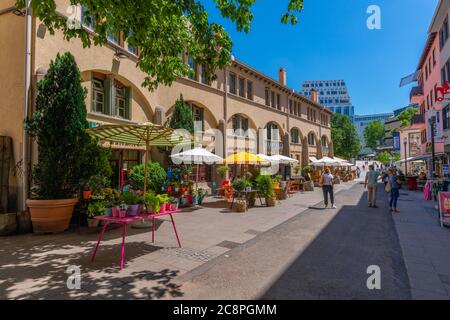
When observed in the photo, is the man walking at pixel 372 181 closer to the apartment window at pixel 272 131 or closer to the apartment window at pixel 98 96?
the apartment window at pixel 98 96

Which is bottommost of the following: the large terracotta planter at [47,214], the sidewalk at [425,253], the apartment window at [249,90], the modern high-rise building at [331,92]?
the sidewalk at [425,253]

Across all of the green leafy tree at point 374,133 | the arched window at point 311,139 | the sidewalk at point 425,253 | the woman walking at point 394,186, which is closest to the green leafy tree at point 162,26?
the sidewalk at point 425,253

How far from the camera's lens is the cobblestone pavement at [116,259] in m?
3.85

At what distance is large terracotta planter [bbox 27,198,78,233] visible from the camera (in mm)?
7109

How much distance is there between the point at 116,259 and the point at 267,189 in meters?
8.21

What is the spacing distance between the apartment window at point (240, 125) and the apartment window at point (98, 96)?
10898 millimetres

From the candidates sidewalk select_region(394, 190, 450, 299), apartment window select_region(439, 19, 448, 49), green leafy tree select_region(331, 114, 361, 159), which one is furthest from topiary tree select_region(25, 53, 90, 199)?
green leafy tree select_region(331, 114, 361, 159)

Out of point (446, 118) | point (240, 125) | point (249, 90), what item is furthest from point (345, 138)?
point (240, 125)

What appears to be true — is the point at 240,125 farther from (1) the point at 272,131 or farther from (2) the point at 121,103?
(2) the point at 121,103

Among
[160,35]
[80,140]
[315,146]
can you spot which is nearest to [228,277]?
[160,35]

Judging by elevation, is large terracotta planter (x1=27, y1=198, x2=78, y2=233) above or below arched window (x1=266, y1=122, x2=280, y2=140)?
below

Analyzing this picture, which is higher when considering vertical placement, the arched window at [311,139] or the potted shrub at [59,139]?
the arched window at [311,139]

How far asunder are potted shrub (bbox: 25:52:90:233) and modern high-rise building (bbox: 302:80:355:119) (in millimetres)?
153282

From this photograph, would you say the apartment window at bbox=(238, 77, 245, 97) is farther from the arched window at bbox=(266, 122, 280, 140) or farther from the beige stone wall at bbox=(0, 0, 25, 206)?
the beige stone wall at bbox=(0, 0, 25, 206)
